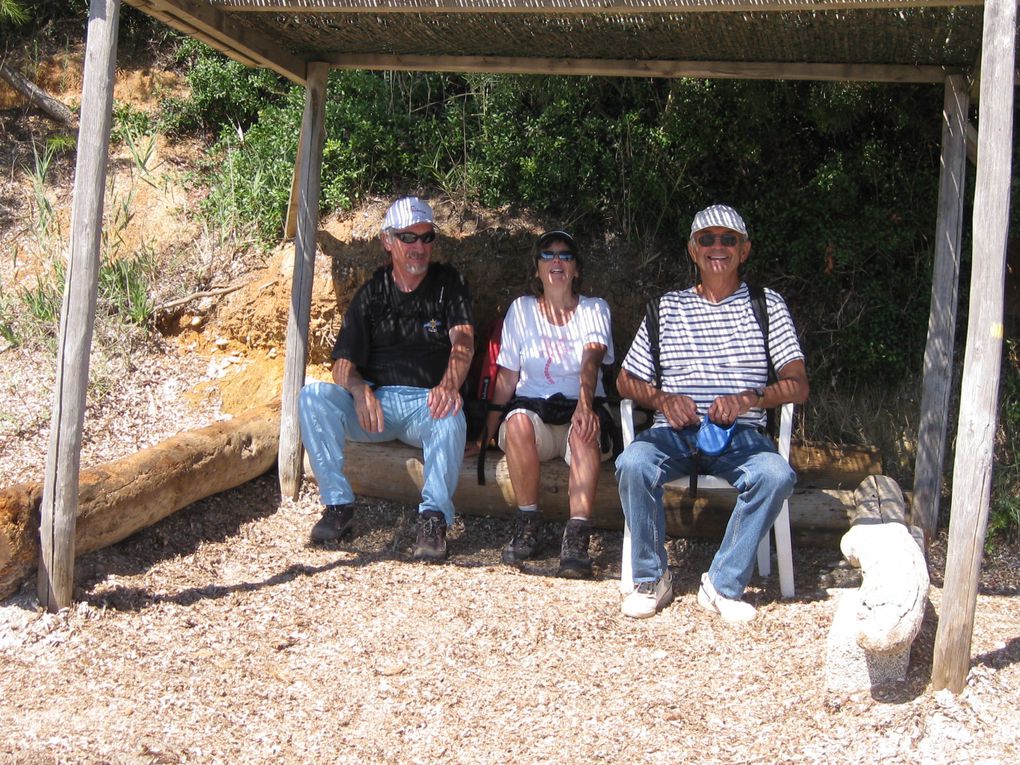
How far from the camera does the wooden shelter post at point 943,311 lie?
4.84 metres

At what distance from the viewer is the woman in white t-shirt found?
15.4ft

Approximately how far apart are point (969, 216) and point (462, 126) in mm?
3148

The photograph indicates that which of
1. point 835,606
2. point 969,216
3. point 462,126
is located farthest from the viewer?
point 462,126

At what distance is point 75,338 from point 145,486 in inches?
33.9

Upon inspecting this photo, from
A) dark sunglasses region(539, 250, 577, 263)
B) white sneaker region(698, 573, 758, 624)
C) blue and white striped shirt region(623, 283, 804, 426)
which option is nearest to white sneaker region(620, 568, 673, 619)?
white sneaker region(698, 573, 758, 624)

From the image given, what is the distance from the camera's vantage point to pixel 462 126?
694 centimetres

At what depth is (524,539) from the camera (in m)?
4.81

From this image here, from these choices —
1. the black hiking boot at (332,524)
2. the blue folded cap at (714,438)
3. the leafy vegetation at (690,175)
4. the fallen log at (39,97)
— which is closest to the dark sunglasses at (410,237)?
the black hiking boot at (332,524)

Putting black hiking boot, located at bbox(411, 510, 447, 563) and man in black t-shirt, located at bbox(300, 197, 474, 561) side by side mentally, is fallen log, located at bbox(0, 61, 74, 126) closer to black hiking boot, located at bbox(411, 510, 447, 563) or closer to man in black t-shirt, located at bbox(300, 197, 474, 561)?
man in black t-shirt, located at bbox(300, 197, 474, 561)

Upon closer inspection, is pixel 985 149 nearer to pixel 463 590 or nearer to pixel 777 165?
pixel 463 590

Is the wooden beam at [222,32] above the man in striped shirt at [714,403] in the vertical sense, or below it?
above

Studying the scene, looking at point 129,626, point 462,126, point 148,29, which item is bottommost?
point 129,626

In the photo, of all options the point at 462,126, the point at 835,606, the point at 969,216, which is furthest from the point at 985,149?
the point at 462,126

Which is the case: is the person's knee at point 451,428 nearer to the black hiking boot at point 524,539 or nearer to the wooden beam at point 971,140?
the black hiking boot at point 524,539
